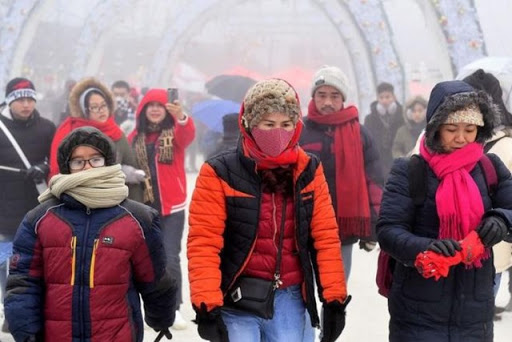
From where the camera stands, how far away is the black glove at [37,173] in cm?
495

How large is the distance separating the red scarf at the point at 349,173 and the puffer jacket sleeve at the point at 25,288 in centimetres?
204

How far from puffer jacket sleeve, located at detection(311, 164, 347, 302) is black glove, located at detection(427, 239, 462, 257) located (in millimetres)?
463

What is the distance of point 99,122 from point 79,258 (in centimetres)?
247

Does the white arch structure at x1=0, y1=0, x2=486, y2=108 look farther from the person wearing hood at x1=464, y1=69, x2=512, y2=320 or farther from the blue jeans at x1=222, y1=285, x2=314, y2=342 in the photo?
the blue jeans at x1=222, y1=285, x2=314, y2=342

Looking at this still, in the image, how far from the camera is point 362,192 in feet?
14.3

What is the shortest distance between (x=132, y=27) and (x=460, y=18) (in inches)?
989

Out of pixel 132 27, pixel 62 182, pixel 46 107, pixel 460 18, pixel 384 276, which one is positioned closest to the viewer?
pixel 62 182

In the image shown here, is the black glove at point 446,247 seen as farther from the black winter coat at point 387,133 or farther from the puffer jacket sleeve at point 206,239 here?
the black winter coat at point 387,133

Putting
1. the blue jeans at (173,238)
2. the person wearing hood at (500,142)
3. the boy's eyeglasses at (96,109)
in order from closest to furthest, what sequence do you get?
the person wearing hood at (500,142) → the boy's eyeglasses at (96,109) → the blue jeans at (173,238)

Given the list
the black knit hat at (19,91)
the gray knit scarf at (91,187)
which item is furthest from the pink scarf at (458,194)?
the black knit hat at (19,91)

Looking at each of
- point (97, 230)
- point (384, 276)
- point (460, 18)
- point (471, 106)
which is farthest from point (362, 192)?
point (460, 18)

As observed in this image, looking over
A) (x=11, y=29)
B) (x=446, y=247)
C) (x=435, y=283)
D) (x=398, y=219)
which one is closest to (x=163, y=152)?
(x=398, y=219)

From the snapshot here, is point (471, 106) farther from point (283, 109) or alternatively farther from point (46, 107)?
point (46, 107)

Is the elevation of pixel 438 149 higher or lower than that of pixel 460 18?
lower
